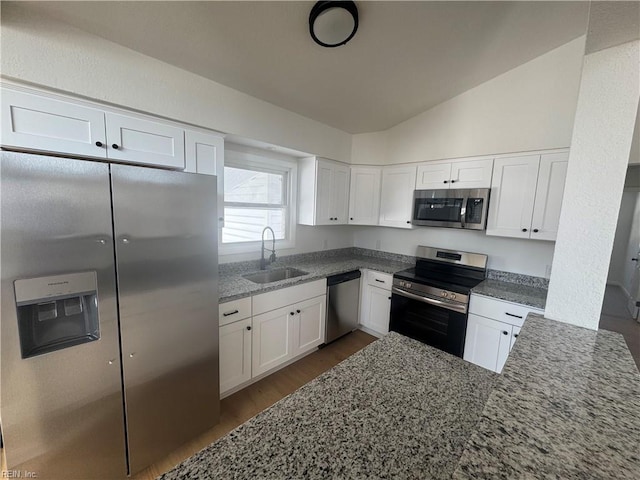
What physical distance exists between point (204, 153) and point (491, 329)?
9.40 ft

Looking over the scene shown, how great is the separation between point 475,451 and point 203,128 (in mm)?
2293

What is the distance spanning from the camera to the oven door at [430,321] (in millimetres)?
2449

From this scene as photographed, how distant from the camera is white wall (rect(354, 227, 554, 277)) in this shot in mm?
2525

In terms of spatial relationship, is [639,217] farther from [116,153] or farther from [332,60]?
[116,153]

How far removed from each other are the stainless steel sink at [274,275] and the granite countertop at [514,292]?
1790mm

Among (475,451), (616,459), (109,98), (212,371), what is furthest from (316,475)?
(109,98)

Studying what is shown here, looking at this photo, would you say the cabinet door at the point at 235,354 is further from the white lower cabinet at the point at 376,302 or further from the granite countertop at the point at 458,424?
the white lower cabinet at the point at 376,302

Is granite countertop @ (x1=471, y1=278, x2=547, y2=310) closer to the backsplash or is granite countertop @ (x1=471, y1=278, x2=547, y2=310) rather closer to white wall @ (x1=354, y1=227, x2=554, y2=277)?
the backsplash

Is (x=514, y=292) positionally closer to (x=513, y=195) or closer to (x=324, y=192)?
(x=513, y=195)

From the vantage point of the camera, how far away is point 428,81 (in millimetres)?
2309

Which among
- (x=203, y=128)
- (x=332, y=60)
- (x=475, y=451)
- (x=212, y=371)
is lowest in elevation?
(x=212, y=371)

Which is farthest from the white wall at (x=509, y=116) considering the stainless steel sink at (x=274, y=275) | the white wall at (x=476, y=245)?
the stainless steel sink at (x=274, y=275)

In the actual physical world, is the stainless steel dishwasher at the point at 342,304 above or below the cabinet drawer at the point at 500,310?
below

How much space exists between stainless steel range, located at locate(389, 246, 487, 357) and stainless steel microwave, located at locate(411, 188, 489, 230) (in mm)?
495
